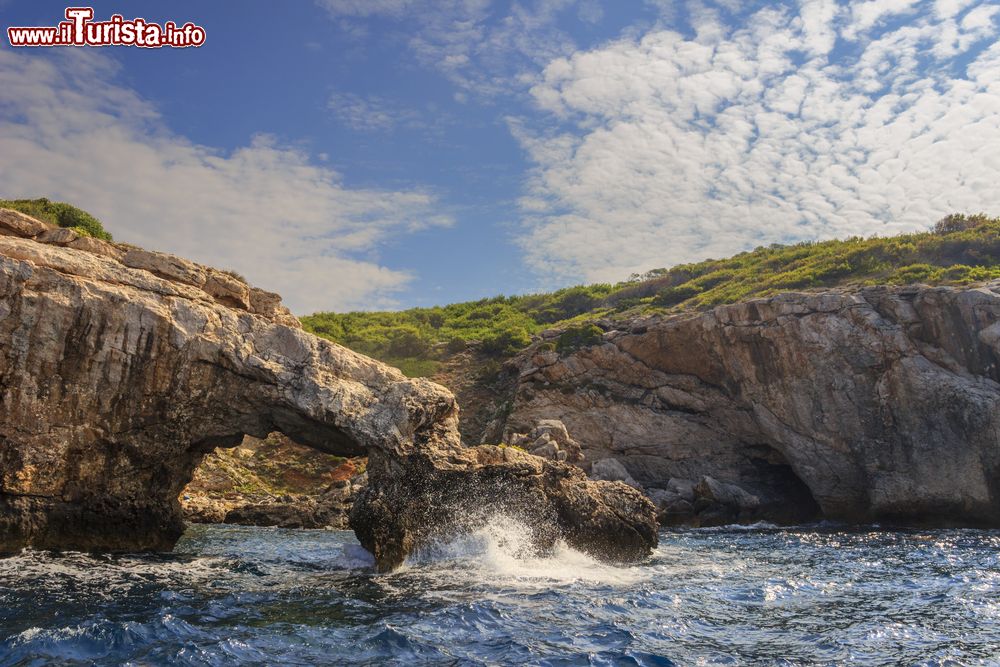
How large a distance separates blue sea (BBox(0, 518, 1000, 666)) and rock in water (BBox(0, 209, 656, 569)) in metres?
1.03

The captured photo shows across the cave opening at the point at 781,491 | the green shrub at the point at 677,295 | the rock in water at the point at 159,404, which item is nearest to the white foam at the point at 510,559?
the rock in water at the point at 159,404

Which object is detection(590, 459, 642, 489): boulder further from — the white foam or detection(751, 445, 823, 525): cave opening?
the white foam

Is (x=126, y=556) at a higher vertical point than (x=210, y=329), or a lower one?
lower

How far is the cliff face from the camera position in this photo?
28.7 m

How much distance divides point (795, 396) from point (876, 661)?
24786 mm

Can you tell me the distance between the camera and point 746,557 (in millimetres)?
20562

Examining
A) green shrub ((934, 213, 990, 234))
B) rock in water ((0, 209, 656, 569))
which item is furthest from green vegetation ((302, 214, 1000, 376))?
rock in water ((0, 209, 656, 569))

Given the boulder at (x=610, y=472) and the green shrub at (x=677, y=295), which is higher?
the green shrub at (x=677, y=295)

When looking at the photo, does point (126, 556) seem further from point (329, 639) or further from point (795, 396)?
point (795, 396)

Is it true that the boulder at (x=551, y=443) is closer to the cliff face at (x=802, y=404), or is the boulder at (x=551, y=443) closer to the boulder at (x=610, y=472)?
the boulder at (x=610, y=472)

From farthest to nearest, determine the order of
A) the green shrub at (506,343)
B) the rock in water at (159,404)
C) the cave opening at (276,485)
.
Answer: the green shrub at (506,343), the cave opening at (276,485), the rock in water at (159,404)

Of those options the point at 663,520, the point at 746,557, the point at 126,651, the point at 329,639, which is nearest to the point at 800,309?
the point at 663,520

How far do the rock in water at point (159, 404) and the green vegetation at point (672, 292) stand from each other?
1033 inches

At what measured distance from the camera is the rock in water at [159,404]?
15.7 metres
